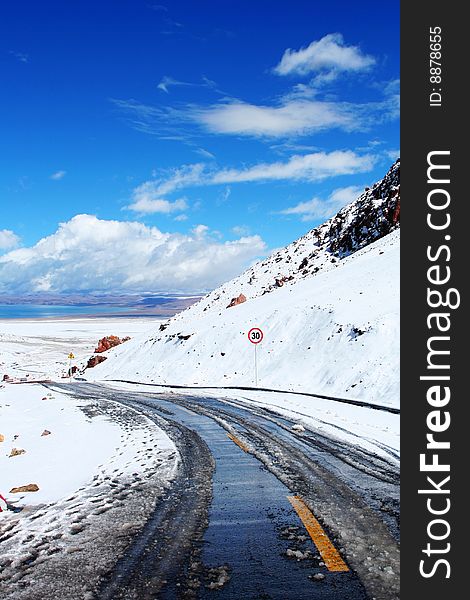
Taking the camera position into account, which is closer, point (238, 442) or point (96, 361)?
point (238, 442)

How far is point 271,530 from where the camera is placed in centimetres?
497

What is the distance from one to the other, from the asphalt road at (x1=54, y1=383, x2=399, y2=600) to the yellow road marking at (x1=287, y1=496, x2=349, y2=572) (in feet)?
0.03

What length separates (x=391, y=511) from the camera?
5387 millimetres

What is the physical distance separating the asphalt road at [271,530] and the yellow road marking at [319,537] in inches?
0.4

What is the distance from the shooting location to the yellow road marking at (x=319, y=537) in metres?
4.09

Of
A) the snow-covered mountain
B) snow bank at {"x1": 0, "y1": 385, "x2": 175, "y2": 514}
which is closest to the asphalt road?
snow bank at {"x1": 0, "y1": 385, "x2": 175, "y2": 514}

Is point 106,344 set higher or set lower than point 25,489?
higher

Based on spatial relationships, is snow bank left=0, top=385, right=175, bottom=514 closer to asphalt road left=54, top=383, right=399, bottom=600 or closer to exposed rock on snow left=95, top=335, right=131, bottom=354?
asphalt road left=54, top=383, right=399, bottom=600

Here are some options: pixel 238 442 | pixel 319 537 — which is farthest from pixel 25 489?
pixel 319 537

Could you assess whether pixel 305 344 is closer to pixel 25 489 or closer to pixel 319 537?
pixel 25 489

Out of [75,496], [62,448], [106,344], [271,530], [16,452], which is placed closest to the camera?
[271,530]

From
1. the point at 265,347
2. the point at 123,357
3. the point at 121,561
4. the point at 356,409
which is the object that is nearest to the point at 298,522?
the point at 121,561

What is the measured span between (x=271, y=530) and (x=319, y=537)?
1.75ft

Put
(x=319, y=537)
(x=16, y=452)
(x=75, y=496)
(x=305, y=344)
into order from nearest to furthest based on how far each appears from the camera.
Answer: (x=319, y=537)
(x=75, y=496)
(x=16, y=452)
(x=305, y=344)
